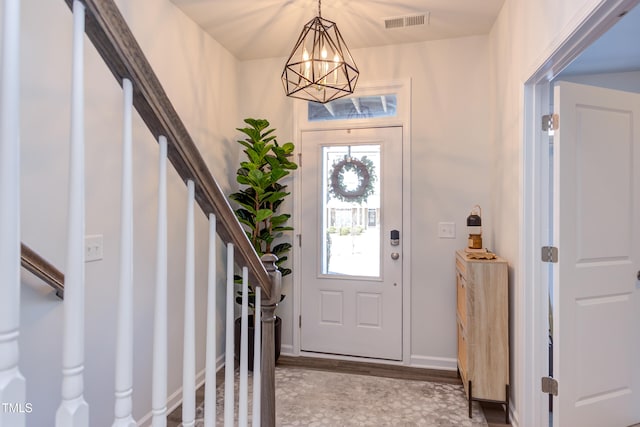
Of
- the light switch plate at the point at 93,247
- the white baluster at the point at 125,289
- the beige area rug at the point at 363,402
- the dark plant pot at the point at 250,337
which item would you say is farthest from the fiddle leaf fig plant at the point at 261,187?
the white baluster at the point at 125,289

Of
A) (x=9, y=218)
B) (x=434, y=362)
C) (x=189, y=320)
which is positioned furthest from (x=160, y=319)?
(x=434, y=362)

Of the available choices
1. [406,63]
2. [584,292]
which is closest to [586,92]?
[584,292]

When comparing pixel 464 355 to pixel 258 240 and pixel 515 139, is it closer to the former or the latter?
pixel 515 139

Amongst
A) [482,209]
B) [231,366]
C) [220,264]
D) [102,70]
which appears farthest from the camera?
[220,264]

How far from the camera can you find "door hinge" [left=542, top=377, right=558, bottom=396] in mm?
1955

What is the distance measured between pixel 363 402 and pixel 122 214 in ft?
7.72

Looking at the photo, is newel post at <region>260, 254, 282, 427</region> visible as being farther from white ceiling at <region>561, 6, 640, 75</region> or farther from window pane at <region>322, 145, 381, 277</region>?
white ceiling at <region>561, 6, 640, 75</region>

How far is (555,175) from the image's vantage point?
196 cm

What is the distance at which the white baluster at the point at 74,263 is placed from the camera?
0.59 m

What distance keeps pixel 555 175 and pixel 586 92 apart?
0.51 meters

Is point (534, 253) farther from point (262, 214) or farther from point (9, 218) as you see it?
point (9, 218)

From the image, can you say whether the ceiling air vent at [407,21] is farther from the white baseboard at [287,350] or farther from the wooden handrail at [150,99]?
the white baseboard at [287,350]

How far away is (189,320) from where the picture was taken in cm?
91

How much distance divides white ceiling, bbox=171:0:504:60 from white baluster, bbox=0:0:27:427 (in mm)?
2378
